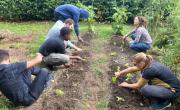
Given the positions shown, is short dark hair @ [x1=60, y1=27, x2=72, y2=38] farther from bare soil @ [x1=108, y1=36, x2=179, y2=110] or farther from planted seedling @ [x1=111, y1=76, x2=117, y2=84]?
planted seedling @ [x1=111, y1=76, x2=117, y2=84]

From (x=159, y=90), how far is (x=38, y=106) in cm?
223

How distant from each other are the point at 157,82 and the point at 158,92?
0.25 metres

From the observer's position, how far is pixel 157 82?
809 centimetres

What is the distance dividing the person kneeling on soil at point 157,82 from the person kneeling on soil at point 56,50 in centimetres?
234

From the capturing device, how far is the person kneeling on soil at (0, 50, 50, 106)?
723 centimetres

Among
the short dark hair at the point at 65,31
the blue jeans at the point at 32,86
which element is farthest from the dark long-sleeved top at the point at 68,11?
the blue jeans at the point at 32,86

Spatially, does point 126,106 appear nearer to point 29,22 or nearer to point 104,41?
point 104,41

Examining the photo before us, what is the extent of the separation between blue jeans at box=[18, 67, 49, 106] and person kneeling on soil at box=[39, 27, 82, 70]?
1838mm

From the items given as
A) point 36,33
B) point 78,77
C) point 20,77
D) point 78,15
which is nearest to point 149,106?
point 78,77

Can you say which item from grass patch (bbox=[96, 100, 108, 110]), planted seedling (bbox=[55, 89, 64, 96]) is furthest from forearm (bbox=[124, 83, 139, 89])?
planted seedling (bbox=[55, 89, 64, 96])

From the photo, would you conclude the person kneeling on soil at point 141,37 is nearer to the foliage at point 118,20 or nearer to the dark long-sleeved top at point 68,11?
the dark long-sleeved top at point 68,11

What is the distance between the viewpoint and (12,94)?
7336 mm

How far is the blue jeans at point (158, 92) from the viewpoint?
7906 millimetres

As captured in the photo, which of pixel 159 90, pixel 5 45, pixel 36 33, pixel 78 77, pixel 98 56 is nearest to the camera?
pixel 159 90
